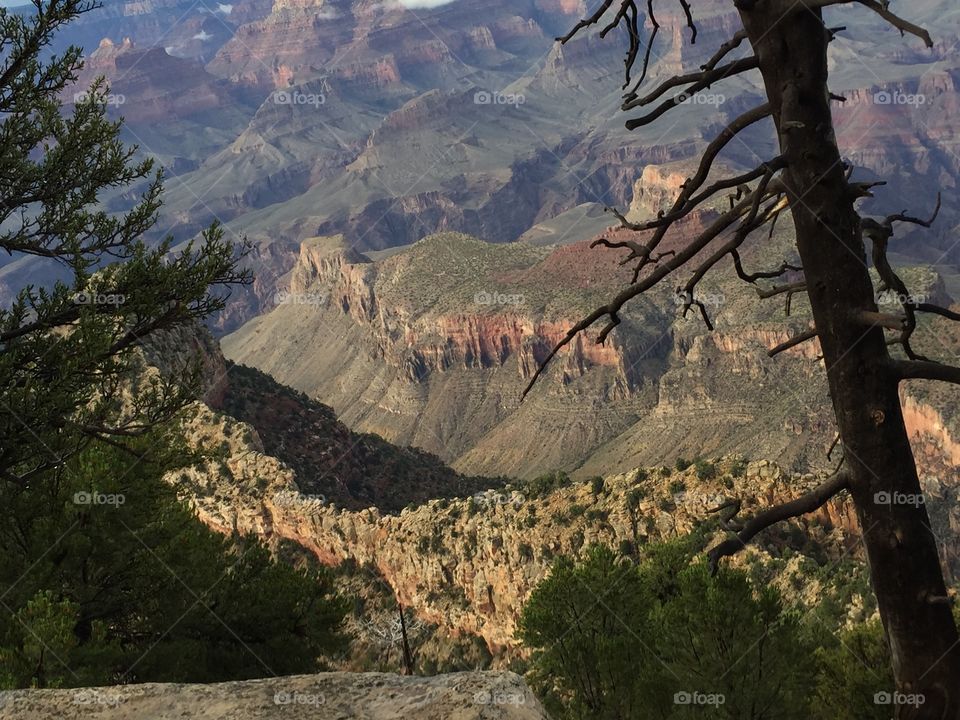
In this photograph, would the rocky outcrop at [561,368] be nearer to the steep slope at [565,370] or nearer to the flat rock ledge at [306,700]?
the steep slope at [565,370]

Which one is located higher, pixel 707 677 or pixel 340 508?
pixel 707 677

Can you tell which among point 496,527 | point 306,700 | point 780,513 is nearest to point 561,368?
point 496,527

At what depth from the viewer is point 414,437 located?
505 feet

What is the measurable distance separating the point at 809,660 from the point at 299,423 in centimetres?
3864

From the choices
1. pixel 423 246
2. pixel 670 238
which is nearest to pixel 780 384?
pixel 670 238

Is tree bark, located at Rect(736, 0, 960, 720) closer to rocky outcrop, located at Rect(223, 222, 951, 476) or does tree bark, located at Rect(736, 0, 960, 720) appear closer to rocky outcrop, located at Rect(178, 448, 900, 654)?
rocky outcrop, located at Rect(178, 448, 900, 654)

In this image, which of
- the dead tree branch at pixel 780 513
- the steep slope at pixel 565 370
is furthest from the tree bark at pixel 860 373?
Result: the steep slope at pixel 565 370

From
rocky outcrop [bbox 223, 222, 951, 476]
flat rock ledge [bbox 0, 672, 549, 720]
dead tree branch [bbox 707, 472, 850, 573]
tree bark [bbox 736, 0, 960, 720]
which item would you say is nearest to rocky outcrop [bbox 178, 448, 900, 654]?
flat rock ledge [bbox 0, 672, 549, 720]

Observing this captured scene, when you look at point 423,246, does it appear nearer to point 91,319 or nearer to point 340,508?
point 340,508

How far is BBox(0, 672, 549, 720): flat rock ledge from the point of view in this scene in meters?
8.06

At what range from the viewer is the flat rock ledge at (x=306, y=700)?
8.06m

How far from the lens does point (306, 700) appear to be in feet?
28.6

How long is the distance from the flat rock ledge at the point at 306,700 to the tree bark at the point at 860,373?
2889 millimetres

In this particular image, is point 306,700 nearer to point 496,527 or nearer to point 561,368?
point 496,527
